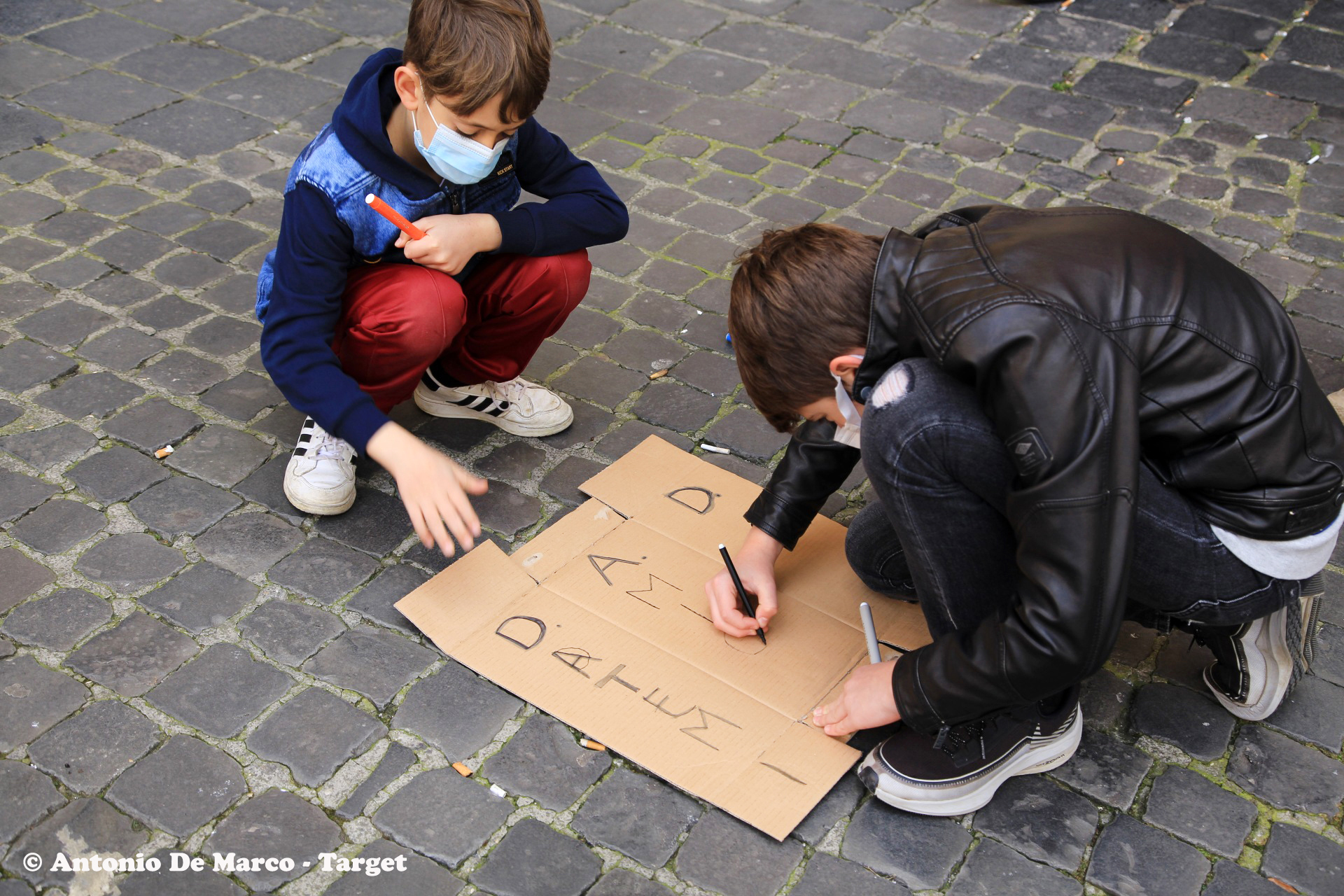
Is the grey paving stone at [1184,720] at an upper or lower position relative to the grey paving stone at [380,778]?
lower

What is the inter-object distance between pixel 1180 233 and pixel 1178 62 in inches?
121

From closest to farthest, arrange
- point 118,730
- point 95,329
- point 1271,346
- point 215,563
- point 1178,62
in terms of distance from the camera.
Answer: point 1271,346, point 118,730, point 215,563, point 95,329, point 1178,62

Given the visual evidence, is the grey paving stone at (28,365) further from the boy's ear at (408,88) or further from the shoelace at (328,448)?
the boy's ear at (408,88)

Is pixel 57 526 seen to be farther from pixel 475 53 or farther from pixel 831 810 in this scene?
pixel 831 810

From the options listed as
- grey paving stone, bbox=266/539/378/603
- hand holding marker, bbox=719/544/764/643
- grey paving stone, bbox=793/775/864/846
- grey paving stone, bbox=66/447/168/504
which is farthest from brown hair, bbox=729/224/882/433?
grey paving stone, bbox=66/447/168/504

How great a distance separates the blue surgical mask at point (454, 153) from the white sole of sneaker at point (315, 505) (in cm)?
72

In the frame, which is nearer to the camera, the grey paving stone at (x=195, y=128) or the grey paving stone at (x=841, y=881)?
the grey paving stone at (x=841, y=881)

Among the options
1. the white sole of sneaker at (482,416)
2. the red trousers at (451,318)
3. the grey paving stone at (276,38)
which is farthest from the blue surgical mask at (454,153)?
the grey paving stone at (276,38)

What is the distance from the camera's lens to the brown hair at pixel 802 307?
167 centimetres

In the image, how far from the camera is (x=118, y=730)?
1908mm

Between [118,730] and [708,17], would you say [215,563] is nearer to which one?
[118,730]

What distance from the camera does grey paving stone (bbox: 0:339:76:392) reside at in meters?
2.66

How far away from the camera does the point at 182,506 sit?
2.38 metres

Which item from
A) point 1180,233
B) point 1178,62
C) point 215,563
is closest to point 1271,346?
point 1180,233
